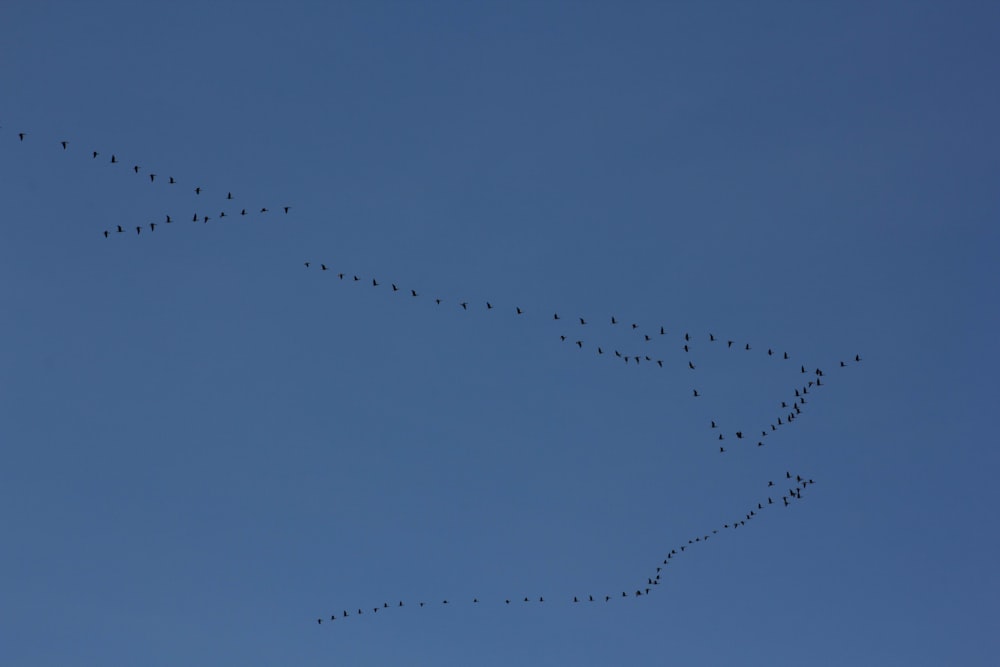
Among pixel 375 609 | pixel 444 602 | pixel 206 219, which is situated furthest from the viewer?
pixel 375 609

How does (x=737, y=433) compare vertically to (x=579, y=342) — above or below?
below

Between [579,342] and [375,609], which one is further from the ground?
[579,342]

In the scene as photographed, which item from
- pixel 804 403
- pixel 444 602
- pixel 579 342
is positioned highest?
pixel 579 342

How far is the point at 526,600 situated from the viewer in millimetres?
120438

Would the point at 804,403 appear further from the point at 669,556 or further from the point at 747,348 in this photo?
the point at 669,556

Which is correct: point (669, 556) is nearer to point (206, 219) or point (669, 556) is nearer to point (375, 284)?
point (375, 284)

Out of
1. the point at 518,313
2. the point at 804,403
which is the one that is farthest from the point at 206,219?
the point at 804,403

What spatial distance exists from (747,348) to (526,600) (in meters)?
28.7

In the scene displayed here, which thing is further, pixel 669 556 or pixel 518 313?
pixel 669 556

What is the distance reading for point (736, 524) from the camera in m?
120

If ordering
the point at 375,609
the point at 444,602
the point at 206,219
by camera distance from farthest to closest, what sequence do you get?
the point at 375,609 → the point at 444,602 → the point at 206,219

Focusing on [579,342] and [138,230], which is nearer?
[138,230]

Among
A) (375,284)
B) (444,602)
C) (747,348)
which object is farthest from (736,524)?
(375,284)

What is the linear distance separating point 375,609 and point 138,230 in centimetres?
4088
